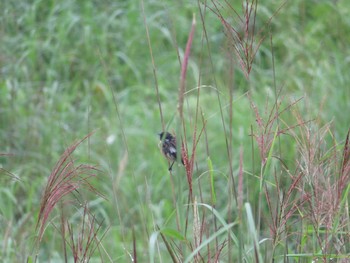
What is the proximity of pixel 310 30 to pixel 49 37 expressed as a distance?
1895mm

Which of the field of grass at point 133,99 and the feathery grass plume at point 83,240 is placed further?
→ the field of grass at point 133,99

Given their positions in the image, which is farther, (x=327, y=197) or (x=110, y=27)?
(x=110, y=27)

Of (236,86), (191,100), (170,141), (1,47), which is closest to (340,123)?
(191,100)

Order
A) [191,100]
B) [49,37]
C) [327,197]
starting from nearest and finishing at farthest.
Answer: [327,197] → [191,100] → [49,37]

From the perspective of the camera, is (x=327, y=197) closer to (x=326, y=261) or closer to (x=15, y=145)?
(x=326, y=261)

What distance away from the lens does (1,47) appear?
4.81m

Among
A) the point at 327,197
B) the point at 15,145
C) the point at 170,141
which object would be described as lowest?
the point at 15,145

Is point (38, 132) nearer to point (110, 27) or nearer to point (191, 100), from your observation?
point (191, 100)

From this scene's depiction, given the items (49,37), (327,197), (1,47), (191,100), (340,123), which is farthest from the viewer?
(49,37)

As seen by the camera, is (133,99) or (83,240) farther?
(133,99)

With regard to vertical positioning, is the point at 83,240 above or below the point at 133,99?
above

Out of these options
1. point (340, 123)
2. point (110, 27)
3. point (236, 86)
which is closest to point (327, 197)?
point (340, 123)

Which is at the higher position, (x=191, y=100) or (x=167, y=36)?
(x=167, y=36)

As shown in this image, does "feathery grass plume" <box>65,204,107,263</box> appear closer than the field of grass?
Yes
